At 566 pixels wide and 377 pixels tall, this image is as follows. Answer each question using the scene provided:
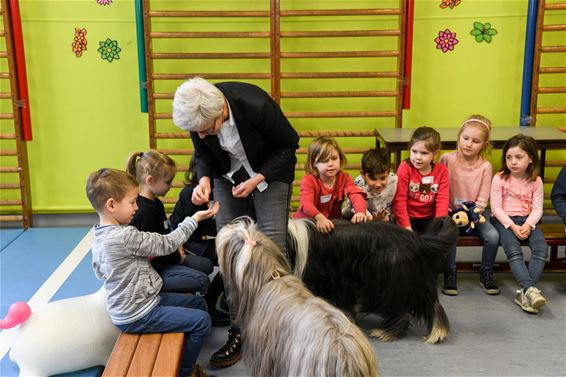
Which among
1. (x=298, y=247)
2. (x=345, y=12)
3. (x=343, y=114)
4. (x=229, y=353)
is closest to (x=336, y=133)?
(x=343, y=114)

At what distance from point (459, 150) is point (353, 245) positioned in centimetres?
136

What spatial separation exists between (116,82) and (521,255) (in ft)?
11.9

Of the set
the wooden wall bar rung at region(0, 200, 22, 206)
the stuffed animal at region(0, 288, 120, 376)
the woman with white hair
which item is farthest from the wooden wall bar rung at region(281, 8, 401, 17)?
the stuffed animal at region(0, 288, 120, 376)

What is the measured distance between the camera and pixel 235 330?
3.05m

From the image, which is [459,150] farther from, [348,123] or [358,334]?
[358,334]

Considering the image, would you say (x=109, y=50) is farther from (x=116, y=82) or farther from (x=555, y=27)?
(x=555, y=27)

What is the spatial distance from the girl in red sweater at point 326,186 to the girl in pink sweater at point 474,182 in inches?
32.7

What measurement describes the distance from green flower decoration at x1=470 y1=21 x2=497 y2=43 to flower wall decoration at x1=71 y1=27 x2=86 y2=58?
343cm

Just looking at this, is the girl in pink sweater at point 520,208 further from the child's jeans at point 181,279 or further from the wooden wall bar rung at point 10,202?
the wooden wall bar rung at point 10,202

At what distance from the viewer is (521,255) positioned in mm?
3725

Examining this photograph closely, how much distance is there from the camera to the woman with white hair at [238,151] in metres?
2.50

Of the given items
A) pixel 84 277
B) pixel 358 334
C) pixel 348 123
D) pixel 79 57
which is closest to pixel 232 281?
pixel 358 334

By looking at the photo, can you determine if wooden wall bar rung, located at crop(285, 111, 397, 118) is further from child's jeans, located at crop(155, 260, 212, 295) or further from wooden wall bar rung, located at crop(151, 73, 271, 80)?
child's jeans, located at crop(155, 260, 212, 295)

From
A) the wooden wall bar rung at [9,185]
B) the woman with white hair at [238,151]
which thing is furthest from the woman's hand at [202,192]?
the wooden wall bar rung at [9,185]
